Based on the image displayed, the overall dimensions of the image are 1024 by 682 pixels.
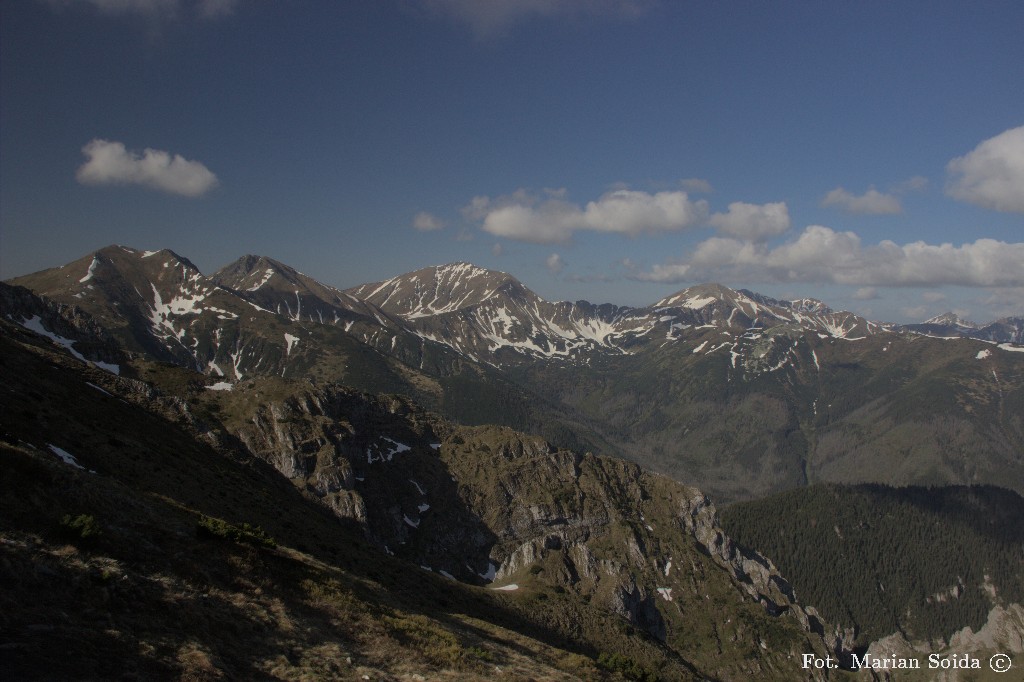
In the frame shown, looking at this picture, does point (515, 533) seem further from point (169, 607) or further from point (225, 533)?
point (169, 607)

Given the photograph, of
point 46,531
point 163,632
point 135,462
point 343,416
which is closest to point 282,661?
point 163,632

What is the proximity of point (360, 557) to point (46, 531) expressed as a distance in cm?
6454

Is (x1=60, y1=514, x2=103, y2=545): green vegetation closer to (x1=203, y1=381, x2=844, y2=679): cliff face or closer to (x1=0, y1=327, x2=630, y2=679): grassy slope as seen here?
(x1=0, y1=327, x2=630, y2=679): grassy slope

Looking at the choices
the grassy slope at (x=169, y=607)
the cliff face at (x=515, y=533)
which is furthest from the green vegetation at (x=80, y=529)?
the cliff face at (x=515, y=533)

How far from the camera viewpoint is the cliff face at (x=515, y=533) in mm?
159875

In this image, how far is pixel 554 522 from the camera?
7372 inches

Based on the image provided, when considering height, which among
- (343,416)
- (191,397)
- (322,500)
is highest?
(191,397)

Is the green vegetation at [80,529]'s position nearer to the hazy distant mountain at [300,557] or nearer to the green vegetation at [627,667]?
the hazy distant mountain at [300,557]

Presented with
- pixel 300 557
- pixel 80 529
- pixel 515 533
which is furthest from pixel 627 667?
pixel 515 533

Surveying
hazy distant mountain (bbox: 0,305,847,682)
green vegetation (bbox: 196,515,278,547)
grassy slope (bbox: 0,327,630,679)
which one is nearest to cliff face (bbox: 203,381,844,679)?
hazy distant mountain (bbox: 0,305,847,682)

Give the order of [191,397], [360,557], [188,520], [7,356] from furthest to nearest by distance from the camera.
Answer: [191,397] < [360,557] < [7,356] < [188,520]

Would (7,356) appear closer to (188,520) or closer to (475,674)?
(188,520)

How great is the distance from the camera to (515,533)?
186 m

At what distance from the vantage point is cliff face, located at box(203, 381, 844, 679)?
159875 mm
